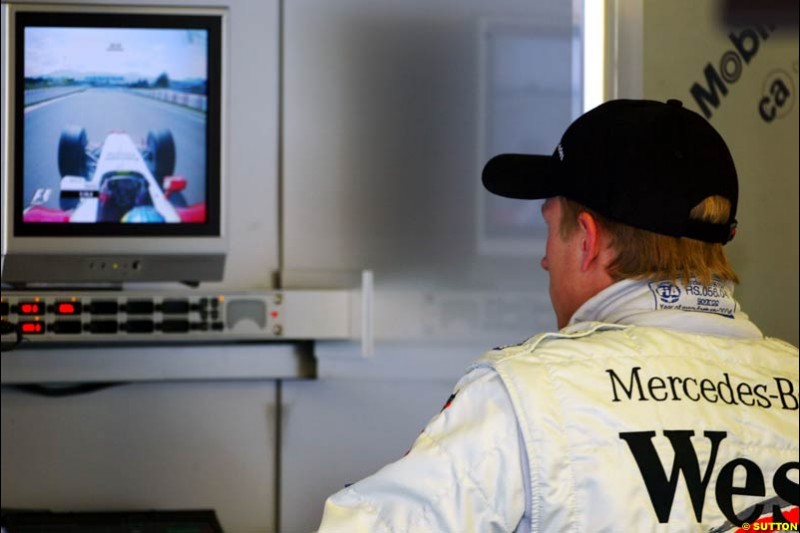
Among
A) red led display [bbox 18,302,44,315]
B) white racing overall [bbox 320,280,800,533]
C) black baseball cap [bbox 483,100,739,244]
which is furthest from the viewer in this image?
red led display [bbox 18,302,44,315]

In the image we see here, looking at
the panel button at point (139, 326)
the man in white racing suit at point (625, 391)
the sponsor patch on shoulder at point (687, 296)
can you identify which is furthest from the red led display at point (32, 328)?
the sponsor patch on shoulder at point (687, 296)

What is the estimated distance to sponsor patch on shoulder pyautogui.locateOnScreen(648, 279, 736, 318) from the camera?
121 cm

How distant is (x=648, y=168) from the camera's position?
121cm

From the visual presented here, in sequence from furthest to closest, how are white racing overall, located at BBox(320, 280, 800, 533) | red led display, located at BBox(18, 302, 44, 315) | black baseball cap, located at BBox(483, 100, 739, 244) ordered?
red led display, located at BBox(18, 302, 44, 315), black baseball cap, located at BBox(483, 100, 739, 244), white racing overall, located at BBox(320, 280, 800, 533)

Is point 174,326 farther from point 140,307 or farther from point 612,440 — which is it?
point 612,440

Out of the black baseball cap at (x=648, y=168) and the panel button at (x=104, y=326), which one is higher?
the black baseball cap at (x=648, y=168)

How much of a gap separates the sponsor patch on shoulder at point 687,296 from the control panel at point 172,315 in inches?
34.6

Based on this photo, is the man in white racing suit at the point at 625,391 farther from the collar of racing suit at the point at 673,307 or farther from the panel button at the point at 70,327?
the panel button at the point at 70,327

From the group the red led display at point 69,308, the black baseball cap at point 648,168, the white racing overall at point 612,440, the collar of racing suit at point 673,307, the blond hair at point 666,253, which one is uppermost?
the black baseball cap at point 648,168

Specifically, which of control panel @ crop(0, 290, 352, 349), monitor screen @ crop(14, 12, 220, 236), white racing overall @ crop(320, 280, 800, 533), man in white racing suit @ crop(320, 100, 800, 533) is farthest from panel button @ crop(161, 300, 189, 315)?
white racing overall @ crop(320, 280, 800, 533)

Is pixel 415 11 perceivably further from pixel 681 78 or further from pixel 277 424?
pixel 277 424

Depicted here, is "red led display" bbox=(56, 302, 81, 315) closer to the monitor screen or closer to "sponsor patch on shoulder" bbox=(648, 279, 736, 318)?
the monitor screen

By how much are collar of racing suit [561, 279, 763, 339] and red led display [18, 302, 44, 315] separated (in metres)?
1.07

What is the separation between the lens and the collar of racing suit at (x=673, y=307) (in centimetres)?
120
